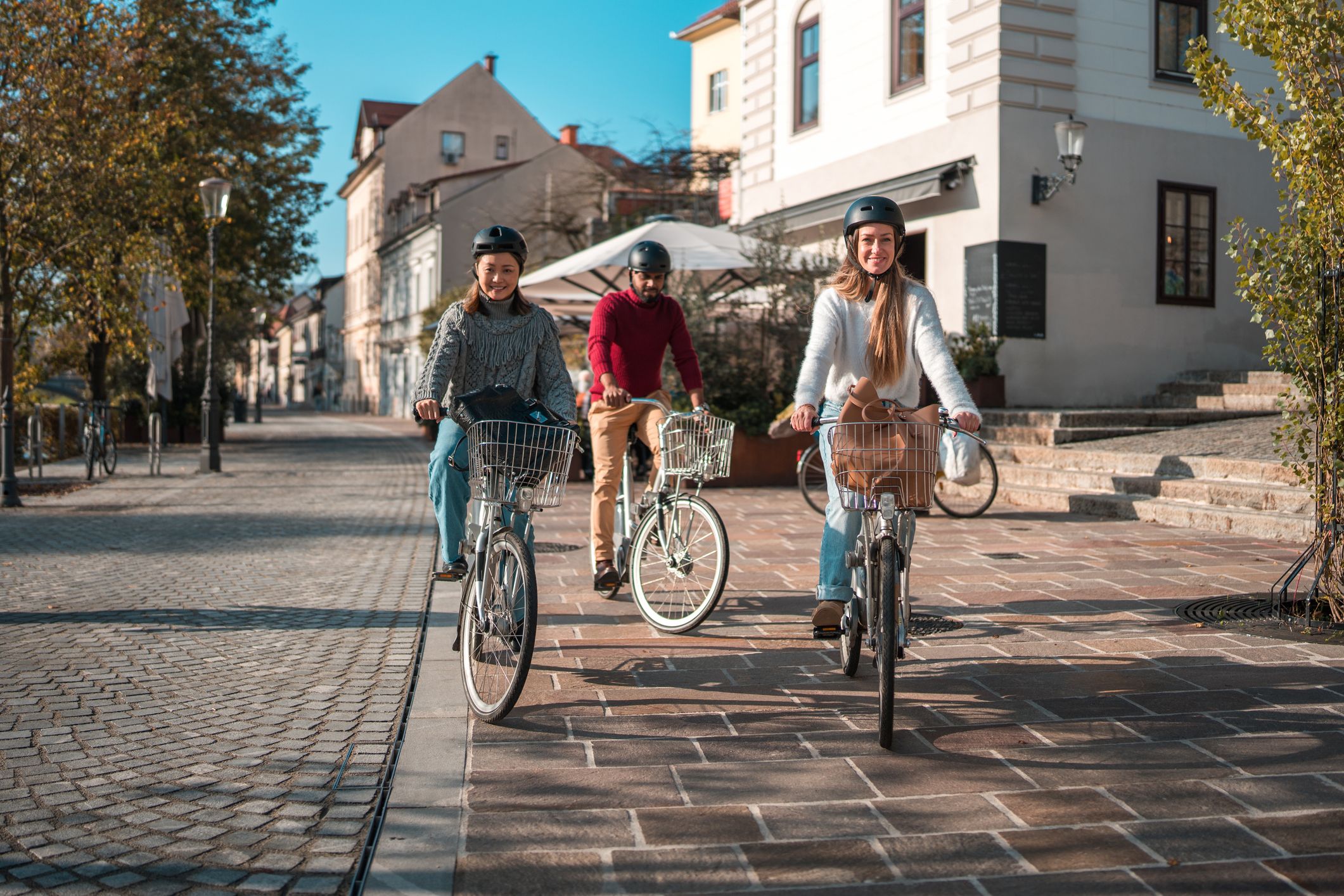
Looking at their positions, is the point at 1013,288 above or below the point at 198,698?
above

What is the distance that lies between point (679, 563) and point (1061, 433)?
825cm

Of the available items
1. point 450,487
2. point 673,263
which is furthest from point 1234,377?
point 450,487

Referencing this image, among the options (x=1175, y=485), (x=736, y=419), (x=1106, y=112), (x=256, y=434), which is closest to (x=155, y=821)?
(x=1175, y=485)

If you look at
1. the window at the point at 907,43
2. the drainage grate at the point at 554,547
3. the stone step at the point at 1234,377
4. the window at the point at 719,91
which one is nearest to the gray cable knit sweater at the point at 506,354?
the drainage grate at the point at 554,547

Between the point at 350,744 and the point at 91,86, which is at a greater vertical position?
the point at 91,86

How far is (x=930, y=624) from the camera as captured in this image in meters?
5.95

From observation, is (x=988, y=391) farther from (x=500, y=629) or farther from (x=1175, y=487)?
(x=500, y=629)

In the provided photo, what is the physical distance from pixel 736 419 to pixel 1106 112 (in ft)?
24.4

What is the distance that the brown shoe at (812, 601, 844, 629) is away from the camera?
5.01m

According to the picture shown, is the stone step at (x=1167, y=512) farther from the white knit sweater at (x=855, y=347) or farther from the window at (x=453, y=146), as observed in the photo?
the window at (x=453, y=146)

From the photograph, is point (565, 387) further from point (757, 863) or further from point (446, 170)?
point (446, 170)

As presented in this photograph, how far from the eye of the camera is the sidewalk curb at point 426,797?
2.93 m

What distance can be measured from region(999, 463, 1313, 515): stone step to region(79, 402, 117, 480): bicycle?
11.6 meters

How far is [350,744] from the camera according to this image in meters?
4.05
